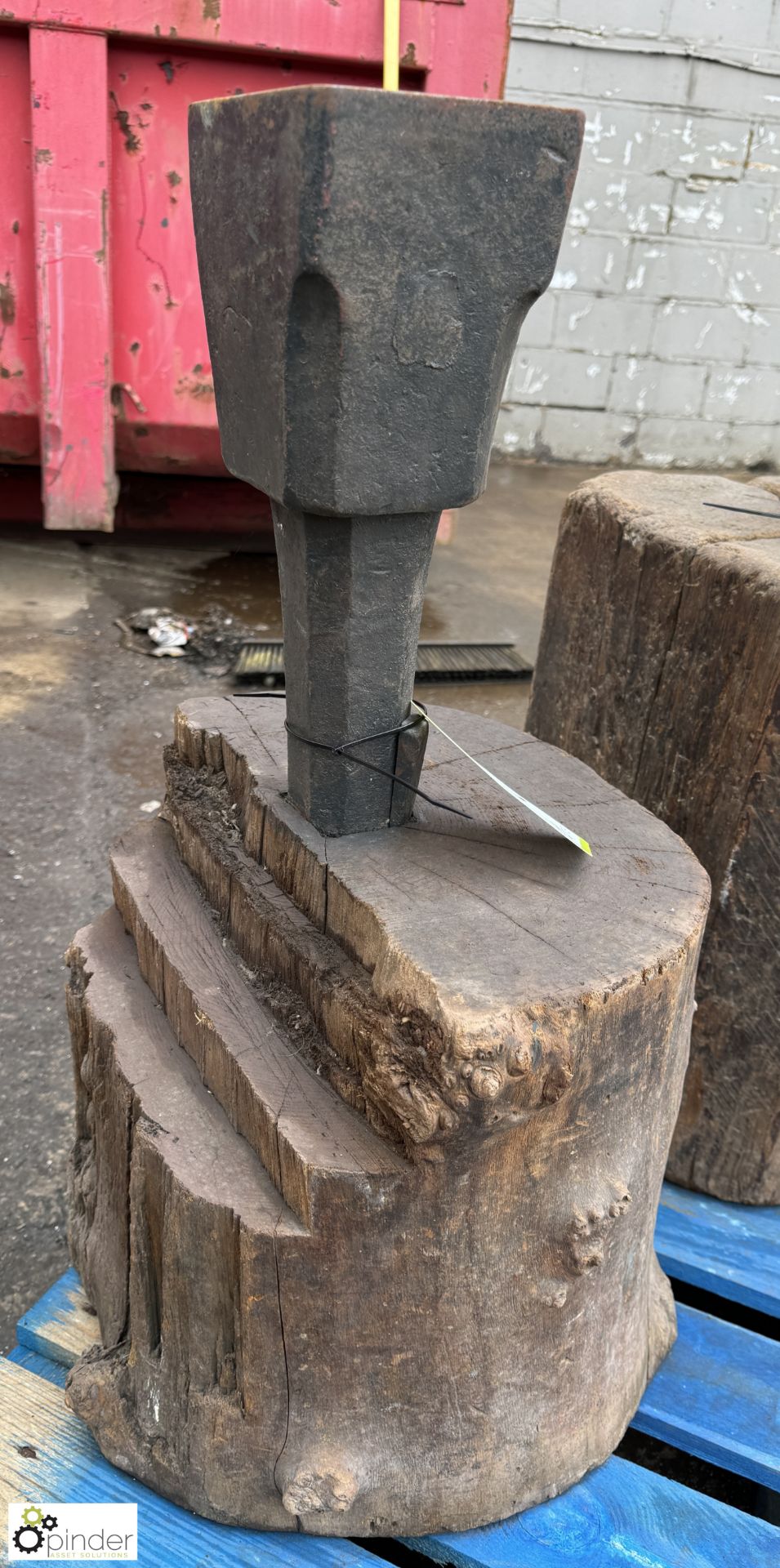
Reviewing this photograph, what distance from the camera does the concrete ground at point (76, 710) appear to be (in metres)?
1.95

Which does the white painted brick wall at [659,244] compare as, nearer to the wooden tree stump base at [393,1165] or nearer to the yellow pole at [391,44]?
the yellow pole at [391,44]

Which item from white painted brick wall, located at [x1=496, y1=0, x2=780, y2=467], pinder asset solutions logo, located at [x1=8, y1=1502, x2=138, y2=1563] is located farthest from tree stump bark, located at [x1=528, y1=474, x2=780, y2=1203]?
white painted brick wall, located at [x1=496, y1=0, x2=780, y2=467]

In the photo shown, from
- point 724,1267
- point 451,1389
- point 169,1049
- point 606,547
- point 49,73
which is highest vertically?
point 49,73

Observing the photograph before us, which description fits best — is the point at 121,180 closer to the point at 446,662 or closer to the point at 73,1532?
the point at 446,662

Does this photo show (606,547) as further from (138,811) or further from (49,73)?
(49,73)

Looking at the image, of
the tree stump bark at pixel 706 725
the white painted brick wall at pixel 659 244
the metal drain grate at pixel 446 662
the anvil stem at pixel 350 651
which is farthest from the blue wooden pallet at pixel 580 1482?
the white painted brick wall at pixel 659 244

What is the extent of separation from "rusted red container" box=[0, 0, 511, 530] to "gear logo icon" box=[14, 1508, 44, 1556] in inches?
136

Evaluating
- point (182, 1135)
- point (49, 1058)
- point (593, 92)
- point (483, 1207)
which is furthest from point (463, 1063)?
point (593, 92)

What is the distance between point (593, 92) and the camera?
596cm

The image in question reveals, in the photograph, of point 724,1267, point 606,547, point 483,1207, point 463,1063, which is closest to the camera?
point 463,1063

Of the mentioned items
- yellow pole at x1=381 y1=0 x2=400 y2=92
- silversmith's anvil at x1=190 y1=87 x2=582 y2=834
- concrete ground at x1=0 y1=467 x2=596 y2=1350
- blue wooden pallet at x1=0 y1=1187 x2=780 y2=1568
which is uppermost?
yellow pole at x1=381 y1=0 x2=400 y2=92

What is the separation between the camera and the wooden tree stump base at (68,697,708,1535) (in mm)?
1099

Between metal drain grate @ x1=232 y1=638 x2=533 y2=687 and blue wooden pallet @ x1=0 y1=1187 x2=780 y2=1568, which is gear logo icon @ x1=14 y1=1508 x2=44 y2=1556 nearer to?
Result: blue wooden pallet @ x1=0 y1=1187 x2=780 y2=1568

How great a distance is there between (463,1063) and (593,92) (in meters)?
6.29
